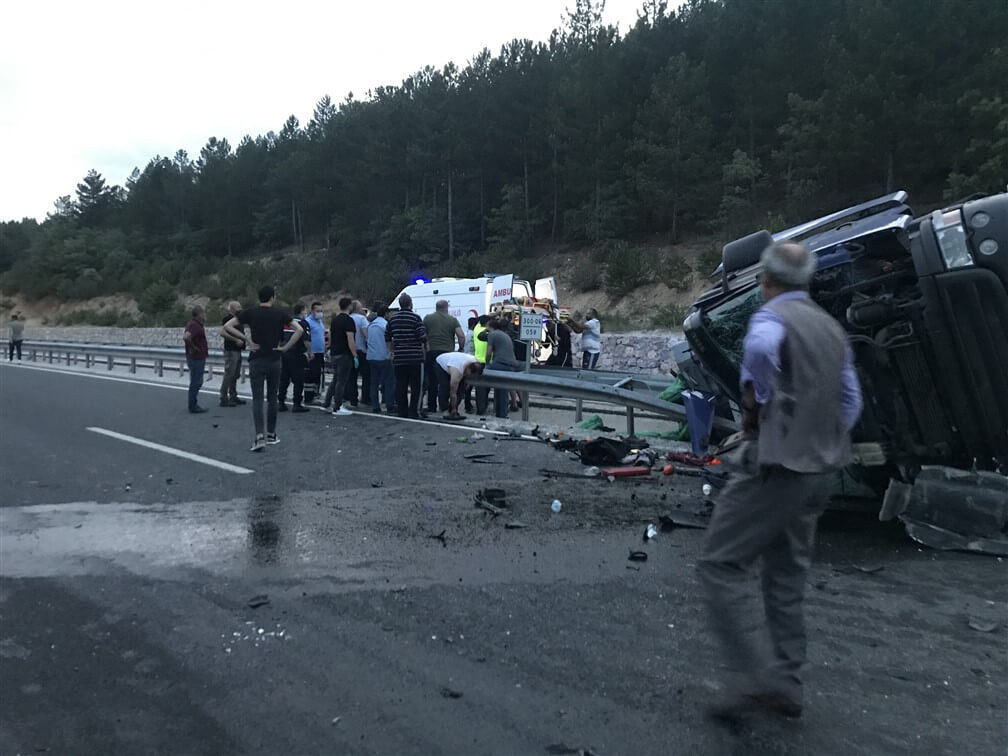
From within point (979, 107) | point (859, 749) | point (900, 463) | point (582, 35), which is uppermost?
point (582, 35)

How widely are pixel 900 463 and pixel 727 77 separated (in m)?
41.6

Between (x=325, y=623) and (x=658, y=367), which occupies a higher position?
(x=658, y=367)

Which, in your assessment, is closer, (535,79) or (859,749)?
(859,749)

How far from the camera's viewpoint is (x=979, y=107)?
27.6 meters

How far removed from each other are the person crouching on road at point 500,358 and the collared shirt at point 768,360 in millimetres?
9583

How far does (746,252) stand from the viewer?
6.80 metres

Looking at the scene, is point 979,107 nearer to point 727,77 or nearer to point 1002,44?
point 1002,44

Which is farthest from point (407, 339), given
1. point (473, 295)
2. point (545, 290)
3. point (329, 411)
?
point (545, 290)

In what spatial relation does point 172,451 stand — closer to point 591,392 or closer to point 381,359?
point 381,359

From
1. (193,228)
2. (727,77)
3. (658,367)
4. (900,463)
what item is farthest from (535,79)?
(900,463)

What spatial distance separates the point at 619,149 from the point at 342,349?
3449 centimetres

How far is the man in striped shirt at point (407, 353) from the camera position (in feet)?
40.5

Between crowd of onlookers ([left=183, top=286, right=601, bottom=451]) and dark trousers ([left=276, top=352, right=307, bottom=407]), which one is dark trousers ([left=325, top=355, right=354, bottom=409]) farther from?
dark trousers ([left=276, top=352, right=307, bottom=407])

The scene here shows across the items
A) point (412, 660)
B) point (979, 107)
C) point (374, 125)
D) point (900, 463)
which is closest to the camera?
point (412, 660)
